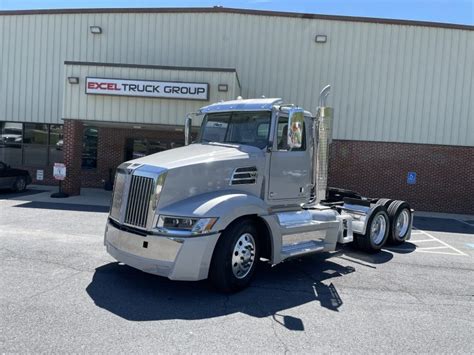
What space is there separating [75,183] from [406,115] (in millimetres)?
14003

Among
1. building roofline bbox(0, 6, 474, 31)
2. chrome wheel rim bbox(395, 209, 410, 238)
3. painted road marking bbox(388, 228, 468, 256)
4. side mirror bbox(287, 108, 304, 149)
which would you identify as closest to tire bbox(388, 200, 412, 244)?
chrome wheel rim bbox(395, 209, 410, 238)

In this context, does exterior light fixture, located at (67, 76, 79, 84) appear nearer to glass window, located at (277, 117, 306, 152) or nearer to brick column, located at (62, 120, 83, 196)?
brick column, located at (62, 120, 83, 196)

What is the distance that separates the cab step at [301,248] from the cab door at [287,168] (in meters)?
0.75

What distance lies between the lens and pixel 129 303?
511cm

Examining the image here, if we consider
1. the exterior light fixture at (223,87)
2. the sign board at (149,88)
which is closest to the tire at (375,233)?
the exterior light fixture at (223,87)

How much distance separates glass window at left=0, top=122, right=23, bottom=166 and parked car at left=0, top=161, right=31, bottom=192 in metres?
3.52

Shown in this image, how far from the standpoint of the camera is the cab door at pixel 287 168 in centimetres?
648

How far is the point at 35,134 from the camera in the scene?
19734 mm

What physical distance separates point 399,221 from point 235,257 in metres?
5.87

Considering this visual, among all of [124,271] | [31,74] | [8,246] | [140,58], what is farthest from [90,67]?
[124,271]

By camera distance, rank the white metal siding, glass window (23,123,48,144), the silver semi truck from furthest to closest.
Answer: glass window (23,123,48,144) → the white metal siding → the silver semi truck

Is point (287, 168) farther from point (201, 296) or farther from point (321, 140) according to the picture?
point (201, 296)

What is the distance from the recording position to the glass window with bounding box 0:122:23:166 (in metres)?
19.8

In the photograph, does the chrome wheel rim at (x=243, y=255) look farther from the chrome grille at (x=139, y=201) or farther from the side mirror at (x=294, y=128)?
the side mirror at (x=294, y=128)
